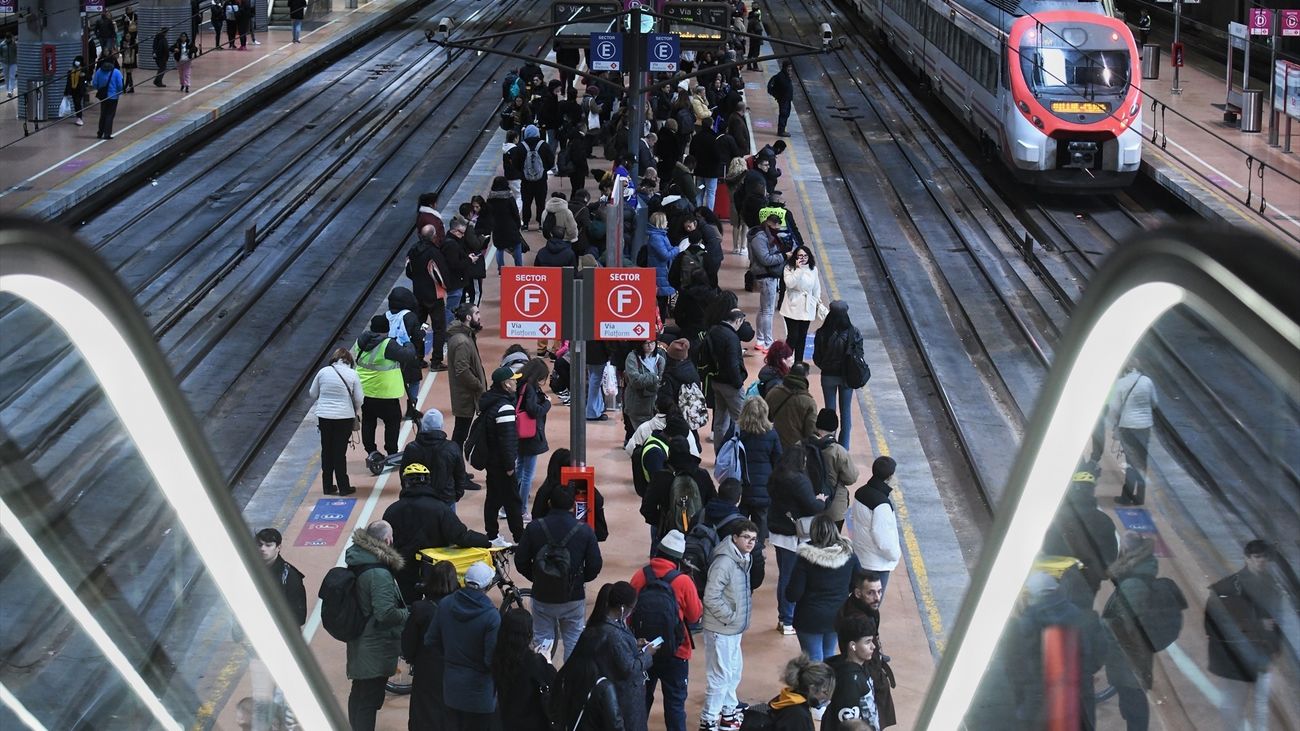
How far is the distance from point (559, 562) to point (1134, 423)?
885 centimetres

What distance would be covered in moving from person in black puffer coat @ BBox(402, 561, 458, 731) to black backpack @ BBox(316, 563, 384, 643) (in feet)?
1.13

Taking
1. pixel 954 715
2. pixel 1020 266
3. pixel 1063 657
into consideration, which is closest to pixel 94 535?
pixel 1063 657

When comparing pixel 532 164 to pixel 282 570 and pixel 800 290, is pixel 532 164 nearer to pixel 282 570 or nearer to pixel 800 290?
pixel 800 290

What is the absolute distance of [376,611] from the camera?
33.2 ft

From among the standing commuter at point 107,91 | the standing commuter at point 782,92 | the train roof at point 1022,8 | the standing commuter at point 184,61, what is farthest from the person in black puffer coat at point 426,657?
the standing commuter at point 184,61

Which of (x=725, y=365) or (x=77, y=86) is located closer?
(x=725, y=365)

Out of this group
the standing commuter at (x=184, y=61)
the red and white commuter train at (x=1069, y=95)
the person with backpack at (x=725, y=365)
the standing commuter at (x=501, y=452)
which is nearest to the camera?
the standing commuter at (x=501, y=452)

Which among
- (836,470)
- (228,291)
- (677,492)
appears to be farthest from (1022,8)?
(677,492)

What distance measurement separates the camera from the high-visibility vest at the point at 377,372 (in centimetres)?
1555

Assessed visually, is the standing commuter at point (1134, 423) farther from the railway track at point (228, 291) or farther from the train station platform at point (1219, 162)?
the train station platform at point (1219, 162)

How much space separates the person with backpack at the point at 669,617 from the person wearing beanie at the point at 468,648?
114 cm

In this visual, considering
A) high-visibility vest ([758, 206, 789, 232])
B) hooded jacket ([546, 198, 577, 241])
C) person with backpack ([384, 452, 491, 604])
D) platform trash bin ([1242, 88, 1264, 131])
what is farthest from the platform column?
person with backpack ([384, 452, 491, 604])

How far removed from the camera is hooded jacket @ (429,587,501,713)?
377 inches

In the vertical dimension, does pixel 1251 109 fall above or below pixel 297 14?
below
